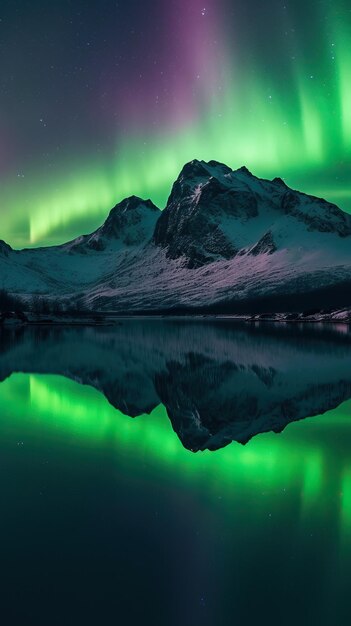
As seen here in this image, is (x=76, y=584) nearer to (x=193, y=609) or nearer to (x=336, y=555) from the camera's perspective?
(x=193, y=609)

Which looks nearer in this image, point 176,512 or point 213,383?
point 176,512

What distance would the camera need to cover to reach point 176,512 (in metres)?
10.3

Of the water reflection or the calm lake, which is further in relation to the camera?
the water reflection

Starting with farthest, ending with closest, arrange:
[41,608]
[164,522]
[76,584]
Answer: [164,522]
[76,584]
[41,608]

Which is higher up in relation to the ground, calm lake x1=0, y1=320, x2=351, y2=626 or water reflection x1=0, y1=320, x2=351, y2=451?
calm lake x1=0, y1=320, x2=351, y2=626

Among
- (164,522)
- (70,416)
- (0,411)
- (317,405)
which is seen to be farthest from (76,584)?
(317,405)

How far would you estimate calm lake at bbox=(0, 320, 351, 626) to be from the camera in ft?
24.1

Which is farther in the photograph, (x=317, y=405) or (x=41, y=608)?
(x=317, y=405)

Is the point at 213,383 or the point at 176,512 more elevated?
the point at 176,512

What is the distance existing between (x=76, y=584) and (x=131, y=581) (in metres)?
0.75

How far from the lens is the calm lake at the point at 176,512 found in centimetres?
735

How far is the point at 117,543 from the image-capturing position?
29.3 feet

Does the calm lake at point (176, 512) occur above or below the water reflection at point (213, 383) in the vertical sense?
above

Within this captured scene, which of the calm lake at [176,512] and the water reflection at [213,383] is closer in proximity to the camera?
the calm lake at [176,512]
